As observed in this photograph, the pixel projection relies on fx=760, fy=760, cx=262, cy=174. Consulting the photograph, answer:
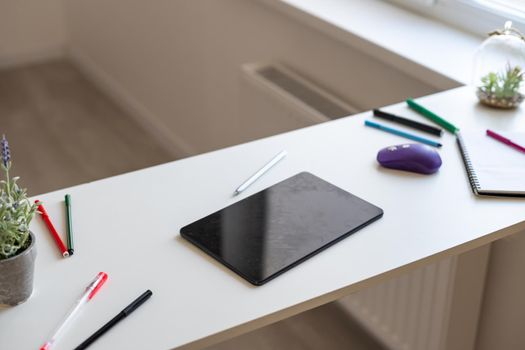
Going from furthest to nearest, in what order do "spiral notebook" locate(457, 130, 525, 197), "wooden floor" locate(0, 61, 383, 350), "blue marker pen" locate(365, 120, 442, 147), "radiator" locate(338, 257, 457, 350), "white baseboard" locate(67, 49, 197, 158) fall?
"white baseboard" locate(67, 49, 197, 158), "wooden floor" locate(0, 61, 383, 350), "radiator" locate(338, 257, 457, 350), "blue marker pen" locate(365, 120, 442, 147), "spiral notebook" locate(457, 130, 525, 197)

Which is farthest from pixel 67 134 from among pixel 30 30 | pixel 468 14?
pixel 468 14

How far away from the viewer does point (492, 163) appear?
4.43ft

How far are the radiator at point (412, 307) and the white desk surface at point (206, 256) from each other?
1.42ft

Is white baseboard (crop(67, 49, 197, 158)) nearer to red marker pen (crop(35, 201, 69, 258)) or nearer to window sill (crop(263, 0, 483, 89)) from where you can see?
window sill (crop(263, 0, 483, 89))

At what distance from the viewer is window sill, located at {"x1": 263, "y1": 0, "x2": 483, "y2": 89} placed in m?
1.86

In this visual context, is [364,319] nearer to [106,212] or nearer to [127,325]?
[106,212]

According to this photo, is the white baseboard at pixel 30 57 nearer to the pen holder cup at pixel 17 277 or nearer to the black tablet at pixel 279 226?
the black tablet at pixel 279 226

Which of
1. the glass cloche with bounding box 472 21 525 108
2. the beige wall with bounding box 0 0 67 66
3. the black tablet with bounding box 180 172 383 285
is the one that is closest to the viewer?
the black tablet with bounding box 180 172 383 285

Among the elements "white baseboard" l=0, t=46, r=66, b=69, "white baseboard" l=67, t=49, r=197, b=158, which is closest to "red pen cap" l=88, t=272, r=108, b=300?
"white baseboard" l=67, t=49, r=197, b=158

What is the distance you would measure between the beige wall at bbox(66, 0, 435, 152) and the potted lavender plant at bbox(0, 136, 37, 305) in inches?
46.8

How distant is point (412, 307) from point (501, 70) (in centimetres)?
64

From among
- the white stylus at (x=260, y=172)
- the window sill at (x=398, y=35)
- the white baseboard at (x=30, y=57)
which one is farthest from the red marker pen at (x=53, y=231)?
the white baseboard at (x=30, y=57)

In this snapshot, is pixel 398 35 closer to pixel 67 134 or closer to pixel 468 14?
pixel 468 14

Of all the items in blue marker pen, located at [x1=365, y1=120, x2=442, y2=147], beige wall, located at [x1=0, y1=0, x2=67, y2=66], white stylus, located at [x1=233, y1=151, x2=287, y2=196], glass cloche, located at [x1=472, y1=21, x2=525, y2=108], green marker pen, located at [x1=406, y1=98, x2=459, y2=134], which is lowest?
beige wall, located at [x1=0, y1=0, x2=67, y2=66]
